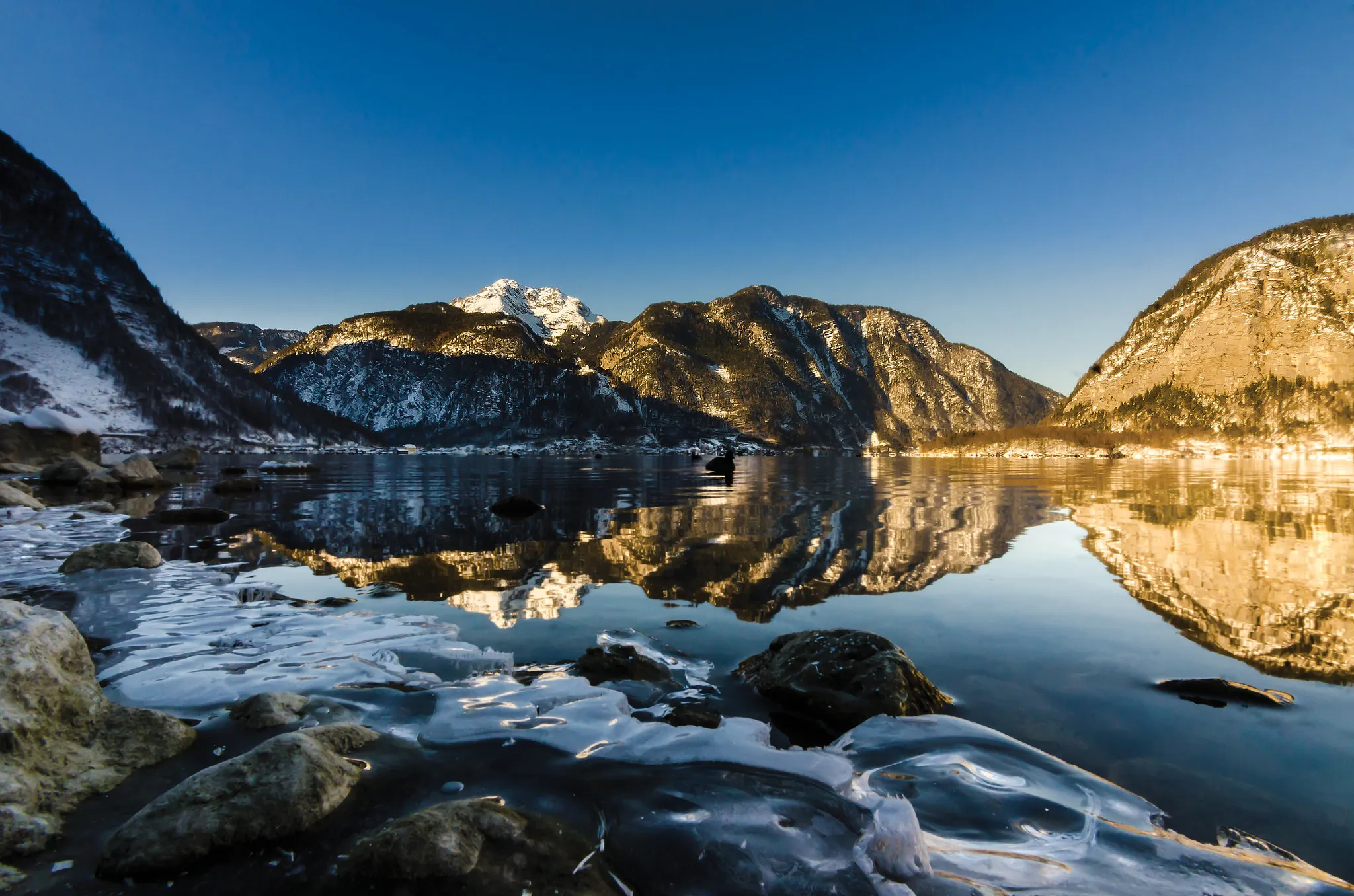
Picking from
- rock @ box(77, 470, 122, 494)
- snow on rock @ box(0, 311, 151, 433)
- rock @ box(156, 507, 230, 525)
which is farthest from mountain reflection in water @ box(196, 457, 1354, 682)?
snow on rock @ box(0, 311, 151, 433)

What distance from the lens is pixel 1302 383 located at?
550 feet

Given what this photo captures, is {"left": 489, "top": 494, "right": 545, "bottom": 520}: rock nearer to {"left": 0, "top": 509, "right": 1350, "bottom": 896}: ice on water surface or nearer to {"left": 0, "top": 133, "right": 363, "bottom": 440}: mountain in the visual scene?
{"left": 0, "top": 509, "right": 1350, "bottom": 896}: ice on water surface

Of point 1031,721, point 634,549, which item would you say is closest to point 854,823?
point 1031,721

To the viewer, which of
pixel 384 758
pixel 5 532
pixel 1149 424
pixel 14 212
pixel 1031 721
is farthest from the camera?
pixel 1149 424

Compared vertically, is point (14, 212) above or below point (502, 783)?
above

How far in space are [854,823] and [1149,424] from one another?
23829 cm

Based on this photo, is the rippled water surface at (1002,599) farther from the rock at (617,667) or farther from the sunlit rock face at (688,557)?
the rock at (617,667)

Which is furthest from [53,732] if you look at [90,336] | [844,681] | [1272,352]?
[1272,352]

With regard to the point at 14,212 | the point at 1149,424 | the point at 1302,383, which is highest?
the point at 14,212

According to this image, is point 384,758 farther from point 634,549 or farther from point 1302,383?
point 1302,383

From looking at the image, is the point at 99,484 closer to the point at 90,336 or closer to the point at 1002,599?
the point at 1002,599

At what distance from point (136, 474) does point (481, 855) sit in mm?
42351

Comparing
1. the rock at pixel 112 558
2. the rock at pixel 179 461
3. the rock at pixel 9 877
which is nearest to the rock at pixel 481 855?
the rock at pixel 9 877

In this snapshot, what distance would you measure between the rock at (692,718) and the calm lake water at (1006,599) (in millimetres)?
452
